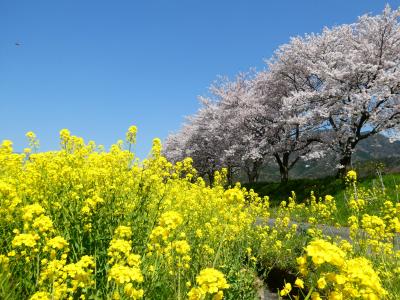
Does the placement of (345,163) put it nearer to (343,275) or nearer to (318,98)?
(318,98)

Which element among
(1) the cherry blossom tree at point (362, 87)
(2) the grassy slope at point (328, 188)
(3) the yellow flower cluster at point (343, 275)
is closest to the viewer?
(3) the yellow flower cluster at point (343, 275)

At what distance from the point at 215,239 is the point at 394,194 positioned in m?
12.3

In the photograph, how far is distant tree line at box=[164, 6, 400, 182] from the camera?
74.4 feet

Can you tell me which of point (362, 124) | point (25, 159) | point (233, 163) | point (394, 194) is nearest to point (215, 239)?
point (25, 159)

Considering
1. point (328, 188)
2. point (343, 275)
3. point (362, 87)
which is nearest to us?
point (343, 275)

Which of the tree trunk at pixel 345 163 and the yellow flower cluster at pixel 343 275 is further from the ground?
the tree trunk at pixel 345 163

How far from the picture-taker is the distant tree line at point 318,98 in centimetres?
2267

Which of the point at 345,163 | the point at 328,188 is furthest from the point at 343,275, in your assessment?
the point at 345,163

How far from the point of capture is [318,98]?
24.3 m

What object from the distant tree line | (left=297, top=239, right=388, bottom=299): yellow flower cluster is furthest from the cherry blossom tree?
(left=297, top=239, right=388, bottom=299): yellow flower cluster

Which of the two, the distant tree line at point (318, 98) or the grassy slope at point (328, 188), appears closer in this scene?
the grassy slope at point (328, 188)

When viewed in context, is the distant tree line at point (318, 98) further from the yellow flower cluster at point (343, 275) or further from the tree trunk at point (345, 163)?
the yellow flower cluster at point (343, 275)

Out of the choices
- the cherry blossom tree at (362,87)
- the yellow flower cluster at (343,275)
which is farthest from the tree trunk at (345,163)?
the yellow flower cluster at (343,275)

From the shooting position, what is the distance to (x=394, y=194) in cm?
1659
